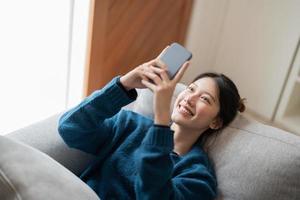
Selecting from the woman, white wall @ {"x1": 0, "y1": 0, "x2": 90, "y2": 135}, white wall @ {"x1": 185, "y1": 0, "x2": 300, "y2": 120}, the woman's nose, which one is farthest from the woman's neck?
white wall @ {"x1": 185, "y1": 0, "x2": 300, "y2": 120}

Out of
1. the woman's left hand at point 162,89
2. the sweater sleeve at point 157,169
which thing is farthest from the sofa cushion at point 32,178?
the woman's left hand at point 162,89

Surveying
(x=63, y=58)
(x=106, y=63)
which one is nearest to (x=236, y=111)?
(x=106, y=63)

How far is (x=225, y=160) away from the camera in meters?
1.34

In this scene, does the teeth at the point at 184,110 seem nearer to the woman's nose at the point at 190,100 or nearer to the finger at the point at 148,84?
the woman's nose at the point at 190,100

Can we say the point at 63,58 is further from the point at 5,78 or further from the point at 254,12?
the point at 254,12

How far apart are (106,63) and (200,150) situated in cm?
93

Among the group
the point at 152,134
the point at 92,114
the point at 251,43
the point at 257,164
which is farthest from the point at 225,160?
the point at 251,43

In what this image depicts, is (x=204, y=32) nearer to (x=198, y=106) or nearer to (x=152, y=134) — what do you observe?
(x=198, y=106)

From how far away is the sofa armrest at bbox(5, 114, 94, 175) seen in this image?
1.36 metres

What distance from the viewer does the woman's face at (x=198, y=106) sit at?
4.27 feet

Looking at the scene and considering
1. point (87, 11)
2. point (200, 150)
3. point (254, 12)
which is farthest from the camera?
point (254, 12)

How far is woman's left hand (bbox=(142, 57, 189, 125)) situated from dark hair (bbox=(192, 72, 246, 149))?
23cm

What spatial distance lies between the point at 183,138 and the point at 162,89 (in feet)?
0.91

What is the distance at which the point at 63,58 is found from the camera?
2.15 metres
